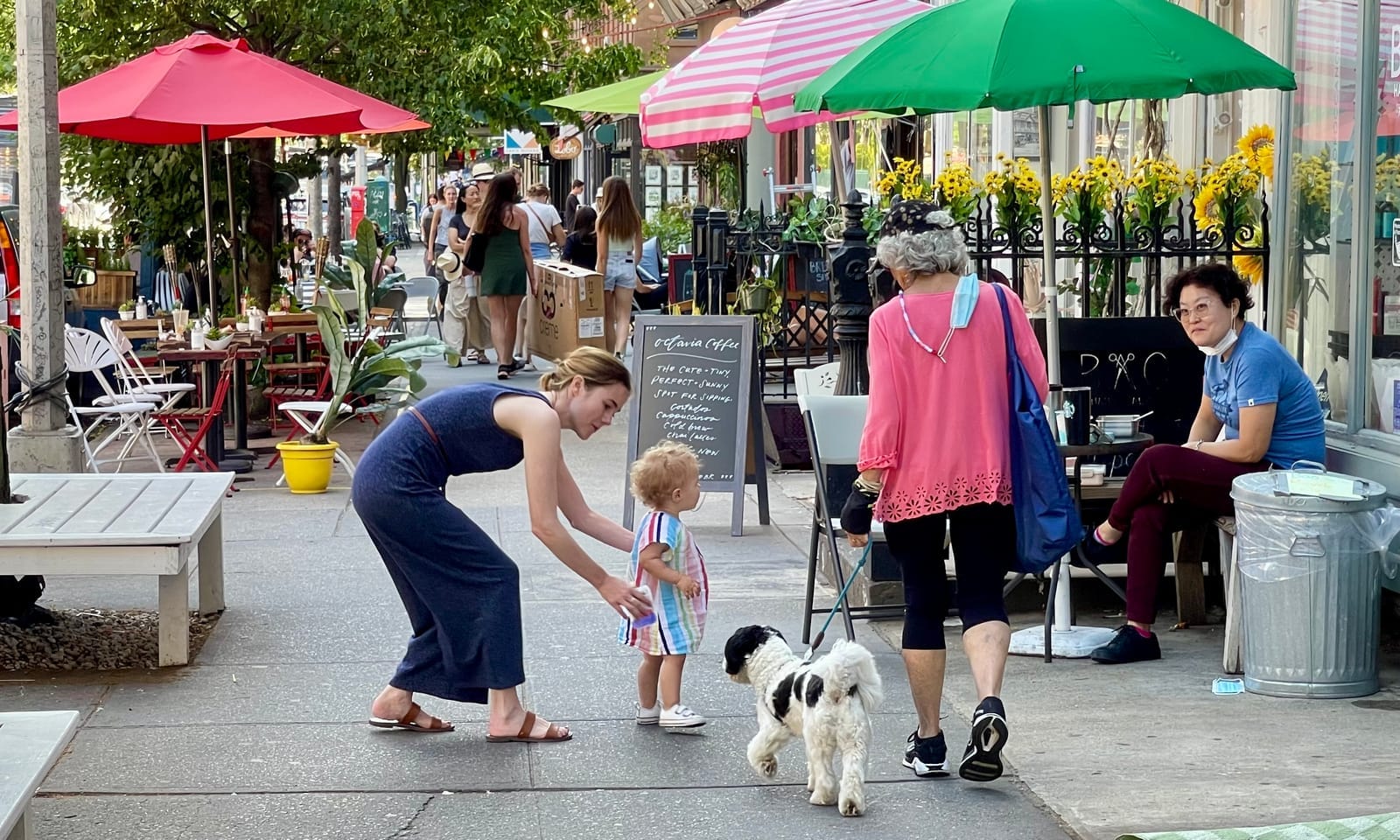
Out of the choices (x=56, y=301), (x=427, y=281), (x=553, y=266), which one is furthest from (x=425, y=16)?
(x=56, y=301)

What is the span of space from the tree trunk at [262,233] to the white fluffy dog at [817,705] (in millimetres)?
10506

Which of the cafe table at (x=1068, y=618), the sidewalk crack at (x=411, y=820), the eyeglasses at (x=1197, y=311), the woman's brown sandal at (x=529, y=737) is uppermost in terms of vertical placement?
the eyeglasses at (x=1197, y=311)

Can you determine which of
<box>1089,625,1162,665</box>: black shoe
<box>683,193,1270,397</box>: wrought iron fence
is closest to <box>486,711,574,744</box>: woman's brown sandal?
<box>1089,625,1162,665</box>: black shoe

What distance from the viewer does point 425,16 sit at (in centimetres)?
1503

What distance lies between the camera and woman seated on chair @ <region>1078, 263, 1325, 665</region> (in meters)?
6.20

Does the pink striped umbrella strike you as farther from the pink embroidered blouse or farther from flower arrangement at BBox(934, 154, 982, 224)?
the pink embroidered blouse

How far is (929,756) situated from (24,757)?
245 centimetres

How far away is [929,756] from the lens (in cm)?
502

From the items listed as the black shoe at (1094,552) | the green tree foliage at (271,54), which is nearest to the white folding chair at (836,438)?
the black shoe at (1094,552)

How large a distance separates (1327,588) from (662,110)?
5.36 metres

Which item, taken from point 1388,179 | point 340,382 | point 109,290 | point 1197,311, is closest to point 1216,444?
point 1197,311

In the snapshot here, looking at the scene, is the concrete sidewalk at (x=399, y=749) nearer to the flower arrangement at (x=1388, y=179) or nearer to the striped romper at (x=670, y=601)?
the striped romper at (x=670, y=601)

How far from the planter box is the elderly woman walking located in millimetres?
12932

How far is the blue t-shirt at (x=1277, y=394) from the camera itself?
617cm
